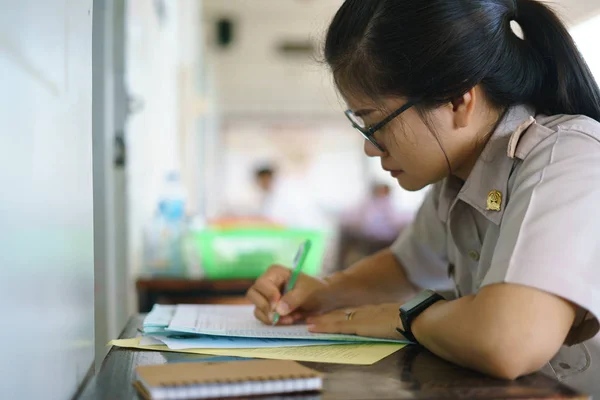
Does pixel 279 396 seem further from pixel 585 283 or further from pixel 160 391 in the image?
pixel 585 283

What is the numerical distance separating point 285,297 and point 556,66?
601 mm

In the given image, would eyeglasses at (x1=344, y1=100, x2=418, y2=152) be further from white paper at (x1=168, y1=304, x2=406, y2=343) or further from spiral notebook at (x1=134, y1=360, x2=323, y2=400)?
spiral notebook at (x1=134, y1=360, x2=323, y2=400)

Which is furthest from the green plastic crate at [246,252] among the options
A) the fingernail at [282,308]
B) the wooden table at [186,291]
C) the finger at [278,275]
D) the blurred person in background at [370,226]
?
the blurred person in background at [370,226]

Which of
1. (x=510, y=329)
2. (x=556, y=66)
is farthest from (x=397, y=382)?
(x=556, y=66)

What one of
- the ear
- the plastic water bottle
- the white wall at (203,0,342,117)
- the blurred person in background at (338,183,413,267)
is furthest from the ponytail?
the white wall at (203,0,342,117)

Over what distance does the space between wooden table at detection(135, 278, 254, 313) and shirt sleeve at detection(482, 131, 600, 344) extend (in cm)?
127

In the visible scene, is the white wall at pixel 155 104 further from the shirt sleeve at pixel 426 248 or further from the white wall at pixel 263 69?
the white wall at pixel 263 69

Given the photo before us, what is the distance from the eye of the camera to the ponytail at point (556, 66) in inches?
41.3

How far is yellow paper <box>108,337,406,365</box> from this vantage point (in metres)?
0.84

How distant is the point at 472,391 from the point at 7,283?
0.47 m

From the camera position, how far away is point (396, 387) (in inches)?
27.5

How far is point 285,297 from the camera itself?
1.16 metres

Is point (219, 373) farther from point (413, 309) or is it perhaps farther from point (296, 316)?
point (296, 316)

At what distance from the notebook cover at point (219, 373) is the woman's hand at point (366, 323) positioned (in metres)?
0.28
